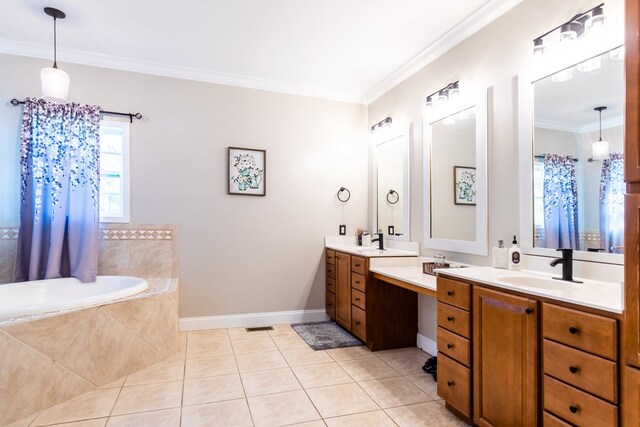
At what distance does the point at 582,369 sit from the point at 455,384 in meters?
0.82

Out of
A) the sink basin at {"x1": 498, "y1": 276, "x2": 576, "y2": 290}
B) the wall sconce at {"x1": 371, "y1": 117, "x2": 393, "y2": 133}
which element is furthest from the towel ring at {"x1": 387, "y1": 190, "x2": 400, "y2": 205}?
the sink basin at {"x1": 498, "y1": 276, "x2": 576, "y2": 290}

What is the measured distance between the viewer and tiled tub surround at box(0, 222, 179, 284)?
3.53m

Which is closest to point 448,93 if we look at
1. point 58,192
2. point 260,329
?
point 260,329

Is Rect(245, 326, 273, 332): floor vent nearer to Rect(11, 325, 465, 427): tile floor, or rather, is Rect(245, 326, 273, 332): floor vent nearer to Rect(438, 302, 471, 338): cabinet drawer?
Rect(11, 325, 465, 427): tile floor

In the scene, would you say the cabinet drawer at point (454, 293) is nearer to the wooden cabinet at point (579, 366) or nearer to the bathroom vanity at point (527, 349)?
the bathroom vanity at point (527, 349)

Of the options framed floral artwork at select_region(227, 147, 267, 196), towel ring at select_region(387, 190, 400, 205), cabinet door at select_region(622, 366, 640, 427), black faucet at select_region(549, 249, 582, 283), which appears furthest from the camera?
framed floral artwork at select_region(227, 147, 267, 196)

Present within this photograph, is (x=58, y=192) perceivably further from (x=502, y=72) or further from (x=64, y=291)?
(x=502, y=72)

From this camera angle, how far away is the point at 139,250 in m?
3.62

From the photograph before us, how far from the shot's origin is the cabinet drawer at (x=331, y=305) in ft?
13.2

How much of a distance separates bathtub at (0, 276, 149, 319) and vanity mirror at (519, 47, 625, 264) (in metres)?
2.89

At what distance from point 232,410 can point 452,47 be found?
311 cm

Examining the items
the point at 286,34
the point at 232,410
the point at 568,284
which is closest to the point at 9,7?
the point at 286,34

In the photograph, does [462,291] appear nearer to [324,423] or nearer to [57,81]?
[324,423]

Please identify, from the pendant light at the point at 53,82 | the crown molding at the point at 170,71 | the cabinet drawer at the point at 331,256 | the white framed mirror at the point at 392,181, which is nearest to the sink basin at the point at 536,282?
the white framed mirror at the point at 392,181
